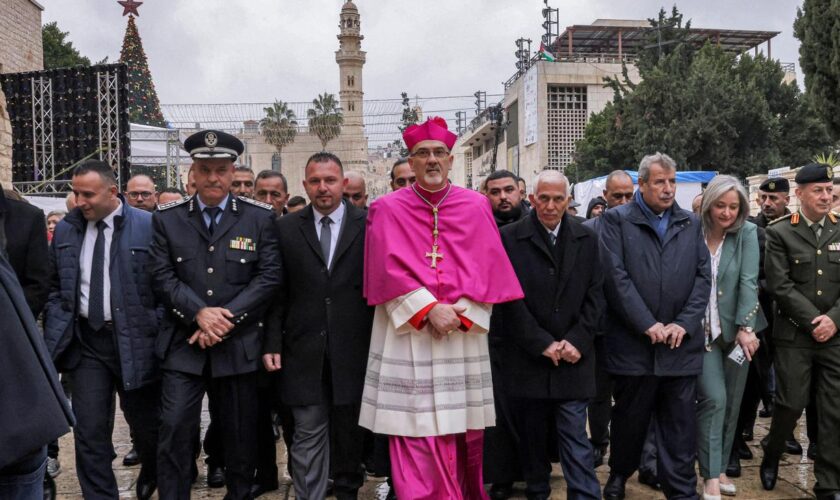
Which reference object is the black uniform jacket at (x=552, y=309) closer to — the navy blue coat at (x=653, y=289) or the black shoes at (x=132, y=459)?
the navy blue coat at (x=653, y=289)

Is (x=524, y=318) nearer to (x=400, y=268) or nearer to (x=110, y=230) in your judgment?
(x=400, y=268)

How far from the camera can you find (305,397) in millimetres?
4246

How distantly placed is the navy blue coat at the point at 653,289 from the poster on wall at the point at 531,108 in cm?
4384

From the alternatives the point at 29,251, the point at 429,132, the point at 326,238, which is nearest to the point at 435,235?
the point at 429,132

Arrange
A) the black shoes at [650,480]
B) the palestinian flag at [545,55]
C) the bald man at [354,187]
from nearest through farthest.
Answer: the black shoes at [650,480] → the bald man at [354,187] → the palestinian flag at [545,55]

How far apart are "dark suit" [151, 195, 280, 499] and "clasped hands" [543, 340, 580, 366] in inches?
65.5

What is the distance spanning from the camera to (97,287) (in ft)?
14.4

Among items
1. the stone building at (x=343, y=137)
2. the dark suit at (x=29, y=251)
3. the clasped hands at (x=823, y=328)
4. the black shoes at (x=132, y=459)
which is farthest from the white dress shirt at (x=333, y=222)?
the stone building at (x=343, y=137)

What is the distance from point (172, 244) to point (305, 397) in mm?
1173

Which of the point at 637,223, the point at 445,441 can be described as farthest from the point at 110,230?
the point at 637,223

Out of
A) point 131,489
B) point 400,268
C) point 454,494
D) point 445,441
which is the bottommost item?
point 131,489

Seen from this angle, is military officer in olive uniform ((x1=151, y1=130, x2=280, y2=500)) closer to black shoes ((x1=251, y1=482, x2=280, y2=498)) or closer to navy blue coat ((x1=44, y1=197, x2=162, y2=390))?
navy blue coat ((x1=44, y1=197, x2=162, y2=390))

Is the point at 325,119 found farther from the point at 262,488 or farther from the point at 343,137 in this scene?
the point at 262,488

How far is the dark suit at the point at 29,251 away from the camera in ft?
13.6
